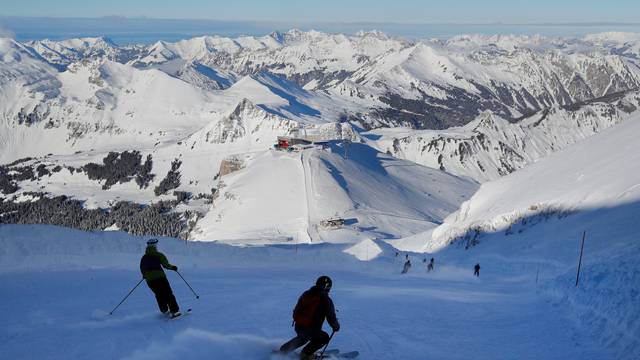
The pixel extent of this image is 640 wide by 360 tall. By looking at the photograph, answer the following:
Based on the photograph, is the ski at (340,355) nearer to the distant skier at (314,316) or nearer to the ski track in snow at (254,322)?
the ski track in snow at (254,322)

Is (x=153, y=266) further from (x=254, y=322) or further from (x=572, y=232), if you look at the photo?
(x=572, y=232)

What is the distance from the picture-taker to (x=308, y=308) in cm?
1015

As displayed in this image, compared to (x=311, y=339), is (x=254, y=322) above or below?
Answer: below

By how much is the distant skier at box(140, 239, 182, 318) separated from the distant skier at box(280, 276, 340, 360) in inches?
171

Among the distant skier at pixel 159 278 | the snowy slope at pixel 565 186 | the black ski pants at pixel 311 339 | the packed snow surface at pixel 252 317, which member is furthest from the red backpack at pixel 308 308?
the snowy slope at pixel 565 186

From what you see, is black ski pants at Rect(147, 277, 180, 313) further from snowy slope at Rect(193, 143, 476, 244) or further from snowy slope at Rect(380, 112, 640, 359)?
snowy slope at Rect(193, 143, 476, 244)

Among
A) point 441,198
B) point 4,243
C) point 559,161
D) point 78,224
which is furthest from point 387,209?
point 78,224

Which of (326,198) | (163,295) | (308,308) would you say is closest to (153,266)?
(163,295)

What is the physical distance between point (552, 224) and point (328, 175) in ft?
258

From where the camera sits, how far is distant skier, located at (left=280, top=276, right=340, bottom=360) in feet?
33.0

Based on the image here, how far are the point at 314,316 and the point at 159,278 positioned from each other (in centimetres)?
497

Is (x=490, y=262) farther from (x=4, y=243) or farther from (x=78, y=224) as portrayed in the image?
(x=78, y=224)

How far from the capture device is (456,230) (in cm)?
4828

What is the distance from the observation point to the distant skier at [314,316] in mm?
10070
